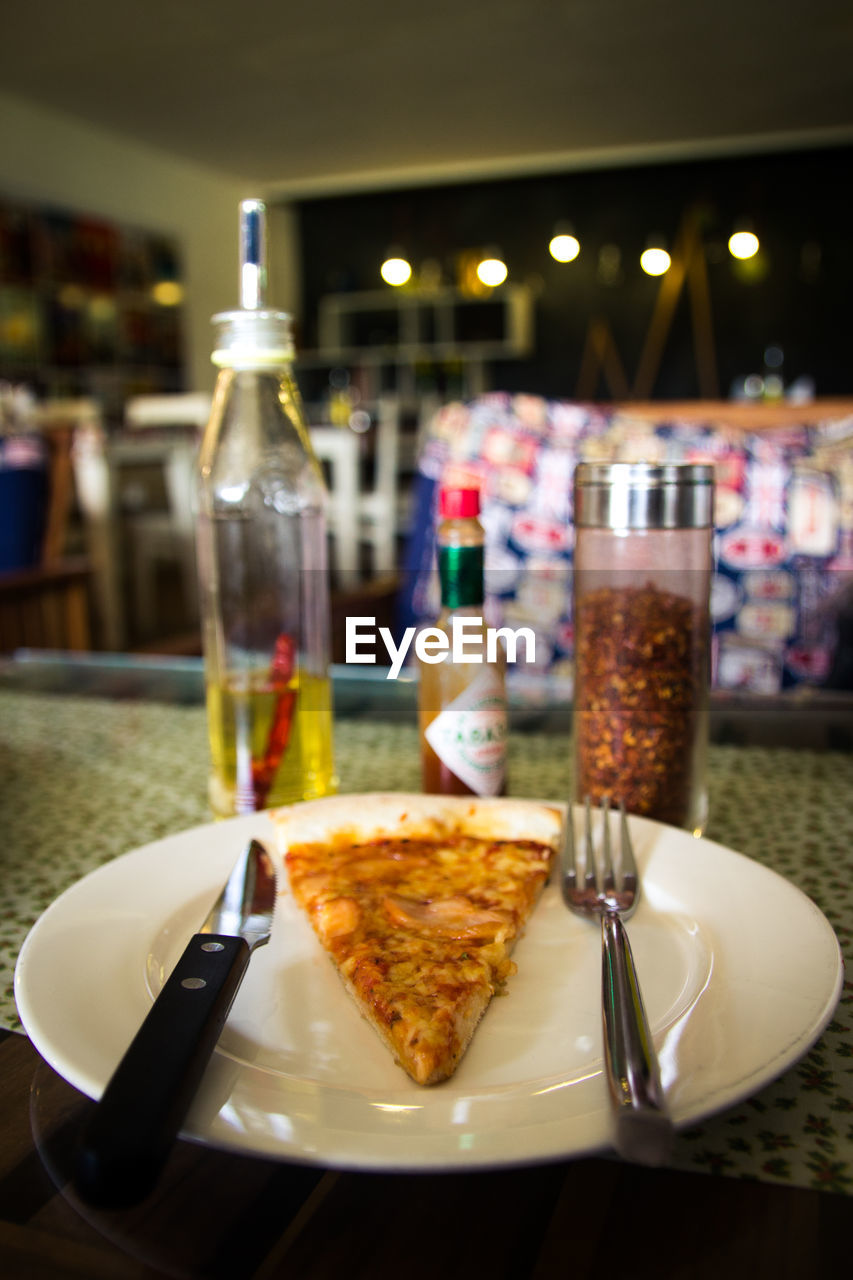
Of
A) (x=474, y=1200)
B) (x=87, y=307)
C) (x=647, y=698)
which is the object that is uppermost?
(x=87, y=307)

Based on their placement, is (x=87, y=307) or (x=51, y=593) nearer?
(x=51, y=593)

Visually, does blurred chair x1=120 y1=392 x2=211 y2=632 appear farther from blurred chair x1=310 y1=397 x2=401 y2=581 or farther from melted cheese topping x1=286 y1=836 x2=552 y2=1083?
melted cheese topping x1=286 y1=836 x2=552 y2=1083

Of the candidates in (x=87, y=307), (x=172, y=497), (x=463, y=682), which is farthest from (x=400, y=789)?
(x=87, y=307)

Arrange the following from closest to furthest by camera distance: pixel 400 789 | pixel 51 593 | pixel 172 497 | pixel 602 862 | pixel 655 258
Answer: pixel 602 862, pixel 400 789, pixel 51 593, pixel 172 497, pixel 655 258

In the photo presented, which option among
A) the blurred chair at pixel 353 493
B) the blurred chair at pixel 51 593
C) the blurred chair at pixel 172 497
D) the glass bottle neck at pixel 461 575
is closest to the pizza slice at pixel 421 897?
the glass bottle neck at pixel 461 575

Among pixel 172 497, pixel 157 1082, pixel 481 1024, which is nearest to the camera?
pixel 157 1082

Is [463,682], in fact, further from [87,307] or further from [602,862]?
[87,307]

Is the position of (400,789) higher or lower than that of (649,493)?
lower

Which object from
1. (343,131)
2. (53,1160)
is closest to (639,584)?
(53,1160)
